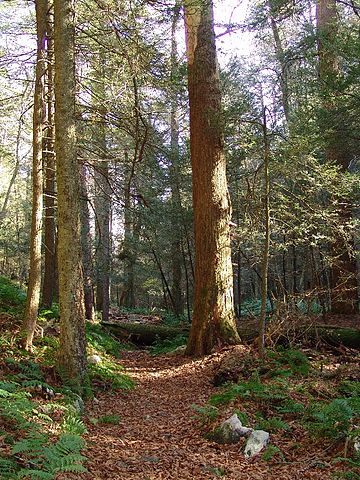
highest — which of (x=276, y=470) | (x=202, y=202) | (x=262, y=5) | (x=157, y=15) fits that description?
(x=262, y=5)

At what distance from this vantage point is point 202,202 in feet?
29.6

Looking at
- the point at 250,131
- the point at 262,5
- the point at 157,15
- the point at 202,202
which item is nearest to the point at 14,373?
the point at 202,202

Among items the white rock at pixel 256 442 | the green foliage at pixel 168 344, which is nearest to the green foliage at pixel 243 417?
the white rock at pixel 256 442

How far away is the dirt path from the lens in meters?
3.84

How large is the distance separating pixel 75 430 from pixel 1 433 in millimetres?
936

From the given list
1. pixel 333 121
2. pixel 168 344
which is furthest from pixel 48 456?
pixel 333 121

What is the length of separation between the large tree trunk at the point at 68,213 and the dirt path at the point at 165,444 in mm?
804

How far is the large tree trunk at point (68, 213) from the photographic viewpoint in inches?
247

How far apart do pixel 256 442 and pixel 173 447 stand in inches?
35.3

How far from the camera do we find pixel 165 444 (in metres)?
4.77

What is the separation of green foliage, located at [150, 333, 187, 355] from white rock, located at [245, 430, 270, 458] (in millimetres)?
6088

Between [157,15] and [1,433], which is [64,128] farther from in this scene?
[1,433]

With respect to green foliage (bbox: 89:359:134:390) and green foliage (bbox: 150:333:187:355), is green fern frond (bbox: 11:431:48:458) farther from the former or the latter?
green foliage (bbox: 150:333:187:355)

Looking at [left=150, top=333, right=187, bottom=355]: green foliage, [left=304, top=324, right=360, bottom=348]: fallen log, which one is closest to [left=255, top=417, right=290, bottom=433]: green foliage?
[left=304, top=324, right=360, bottom=348]: fallen log
